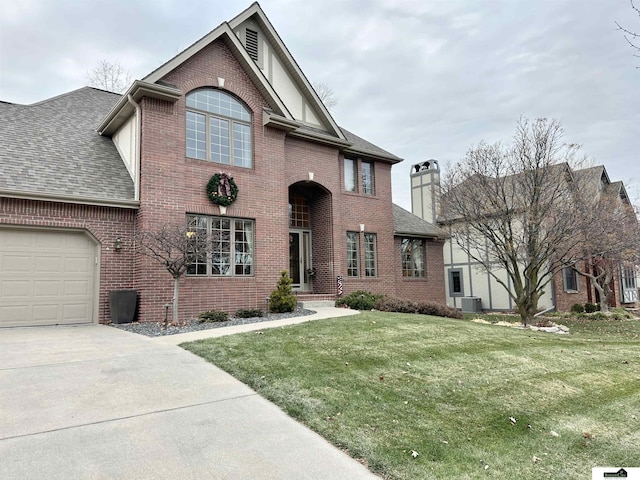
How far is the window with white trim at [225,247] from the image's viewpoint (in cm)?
1145

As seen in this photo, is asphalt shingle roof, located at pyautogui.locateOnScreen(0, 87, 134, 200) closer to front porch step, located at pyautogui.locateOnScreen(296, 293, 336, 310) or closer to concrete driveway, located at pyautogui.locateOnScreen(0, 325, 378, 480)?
concrete driveway, located at pyautogui.locateOnScreen(0, 325, 378, 480)

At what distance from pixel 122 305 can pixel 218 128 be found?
560cm

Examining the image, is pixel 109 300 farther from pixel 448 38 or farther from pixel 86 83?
pixel 86 83

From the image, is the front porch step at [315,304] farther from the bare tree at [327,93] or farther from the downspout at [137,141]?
the bare tree at [327,93]

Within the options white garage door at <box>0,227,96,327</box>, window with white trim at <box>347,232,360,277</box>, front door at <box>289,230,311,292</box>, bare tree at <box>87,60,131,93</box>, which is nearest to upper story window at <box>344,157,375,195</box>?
window with white trim at <box>347,232,360,277</box>

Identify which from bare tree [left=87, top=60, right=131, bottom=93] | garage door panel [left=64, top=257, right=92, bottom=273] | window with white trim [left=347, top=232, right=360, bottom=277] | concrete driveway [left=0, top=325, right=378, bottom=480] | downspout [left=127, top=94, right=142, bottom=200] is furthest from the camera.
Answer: bare tree [left=87, top=60, right=131, bottom=93]

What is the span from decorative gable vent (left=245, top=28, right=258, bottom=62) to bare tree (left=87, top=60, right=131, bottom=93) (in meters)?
13.7

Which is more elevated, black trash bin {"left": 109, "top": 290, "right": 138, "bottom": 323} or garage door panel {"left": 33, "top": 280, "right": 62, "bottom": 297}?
garage door panel {"left": 33, "top": 280, "right": 62, "bottom": 297}

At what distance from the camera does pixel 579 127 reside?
14.9 metres

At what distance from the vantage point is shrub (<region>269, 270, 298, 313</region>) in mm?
12000

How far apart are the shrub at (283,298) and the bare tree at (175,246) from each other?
2.80 metres

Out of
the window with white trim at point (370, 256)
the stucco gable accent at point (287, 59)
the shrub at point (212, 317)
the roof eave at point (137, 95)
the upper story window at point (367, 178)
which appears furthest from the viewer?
the upper story window at point (367, 178)

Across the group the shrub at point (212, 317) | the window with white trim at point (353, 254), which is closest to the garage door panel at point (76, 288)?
the shrub at point (212, 317)

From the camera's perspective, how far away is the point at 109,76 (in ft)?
81.4
